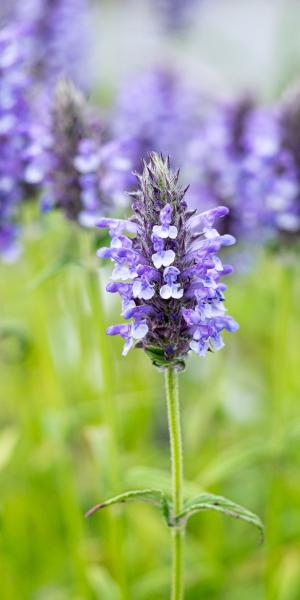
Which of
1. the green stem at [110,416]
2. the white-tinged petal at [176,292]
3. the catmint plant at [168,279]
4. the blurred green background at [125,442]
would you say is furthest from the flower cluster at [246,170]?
the white-tinged petal at [176,292]

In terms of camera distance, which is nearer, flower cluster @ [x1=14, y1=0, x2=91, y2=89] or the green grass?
the green grass

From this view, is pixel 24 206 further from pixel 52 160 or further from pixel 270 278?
pixel 270 278

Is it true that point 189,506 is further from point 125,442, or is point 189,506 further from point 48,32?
point 48,32

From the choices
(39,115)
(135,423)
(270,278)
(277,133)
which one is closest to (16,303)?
(135,423)

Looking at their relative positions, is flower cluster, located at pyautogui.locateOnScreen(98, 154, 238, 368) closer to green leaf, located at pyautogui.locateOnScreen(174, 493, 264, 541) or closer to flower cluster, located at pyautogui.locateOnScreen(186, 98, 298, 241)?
green leaf, located at pyautogui.locateOnScreen(174, 493, 264, 541)

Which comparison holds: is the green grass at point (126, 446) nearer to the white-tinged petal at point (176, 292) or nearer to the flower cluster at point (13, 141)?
the flower cluster at point (13, 141)

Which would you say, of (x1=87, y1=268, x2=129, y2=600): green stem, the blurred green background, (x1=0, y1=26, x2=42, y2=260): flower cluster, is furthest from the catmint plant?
(x1=0, y1=26, x2=42, y2=260): flower cluster

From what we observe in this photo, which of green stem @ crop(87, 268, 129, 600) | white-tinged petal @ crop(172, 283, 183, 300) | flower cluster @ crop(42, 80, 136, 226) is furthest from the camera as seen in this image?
green stem @ crop(87, 268, 129, 600)

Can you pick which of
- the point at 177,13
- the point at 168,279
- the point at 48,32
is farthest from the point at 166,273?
the point at 177,13
